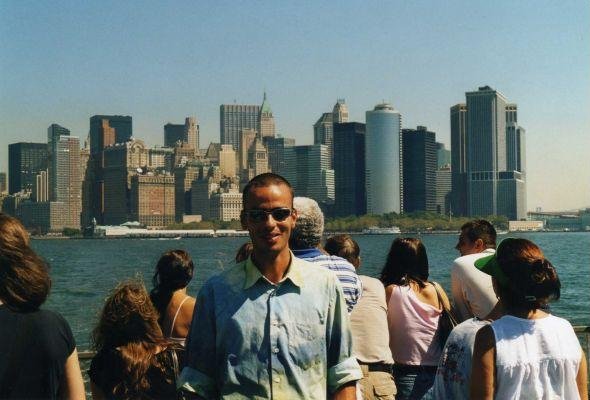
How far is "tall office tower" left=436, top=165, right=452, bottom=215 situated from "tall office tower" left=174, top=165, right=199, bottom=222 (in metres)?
51.5

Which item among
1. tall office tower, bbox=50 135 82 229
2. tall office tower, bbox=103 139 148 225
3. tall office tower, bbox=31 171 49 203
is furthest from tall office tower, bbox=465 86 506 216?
tall office tower, bbox=31 171 49 203

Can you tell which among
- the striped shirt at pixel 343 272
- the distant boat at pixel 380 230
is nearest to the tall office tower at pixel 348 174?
the distant boat at pixel 380 230

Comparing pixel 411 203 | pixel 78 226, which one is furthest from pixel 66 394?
pixel 411 203

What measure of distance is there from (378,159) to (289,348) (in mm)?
186059

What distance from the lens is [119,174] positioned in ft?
589

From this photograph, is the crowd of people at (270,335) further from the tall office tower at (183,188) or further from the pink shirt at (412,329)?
the tall office tower at (183,188)

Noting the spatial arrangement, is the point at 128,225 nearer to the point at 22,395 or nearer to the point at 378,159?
the point at 378,159

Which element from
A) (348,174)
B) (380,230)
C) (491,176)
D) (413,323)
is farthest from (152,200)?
(413,323)

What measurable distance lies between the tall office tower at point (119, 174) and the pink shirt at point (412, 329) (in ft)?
548

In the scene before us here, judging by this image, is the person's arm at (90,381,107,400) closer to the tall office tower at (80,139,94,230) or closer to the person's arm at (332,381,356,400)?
the person's arm at (332,381,356,400)

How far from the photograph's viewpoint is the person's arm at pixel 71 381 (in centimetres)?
330

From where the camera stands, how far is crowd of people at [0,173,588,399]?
3.01 m

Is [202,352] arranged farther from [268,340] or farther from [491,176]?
[491,176]

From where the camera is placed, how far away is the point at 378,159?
617ft
